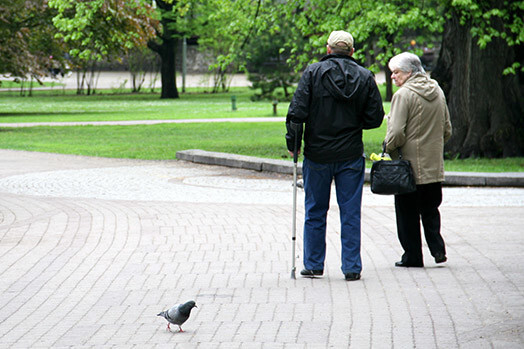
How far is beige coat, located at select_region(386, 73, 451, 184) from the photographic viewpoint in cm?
718

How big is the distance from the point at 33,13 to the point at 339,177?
2856cm

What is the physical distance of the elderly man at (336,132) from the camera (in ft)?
22.4

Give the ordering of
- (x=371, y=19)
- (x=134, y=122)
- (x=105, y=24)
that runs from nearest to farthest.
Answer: (x=371, y=19) → (x=105, y=24) → (x=134, y=122)

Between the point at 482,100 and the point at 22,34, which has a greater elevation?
the point at 22,34

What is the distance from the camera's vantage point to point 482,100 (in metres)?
17.0

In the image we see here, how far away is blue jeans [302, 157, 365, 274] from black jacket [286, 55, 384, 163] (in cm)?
10

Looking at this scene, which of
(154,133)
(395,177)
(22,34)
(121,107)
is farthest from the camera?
(121,107)

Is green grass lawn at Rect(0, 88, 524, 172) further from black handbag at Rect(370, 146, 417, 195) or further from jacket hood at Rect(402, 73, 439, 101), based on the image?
black handbag at Rect(370, 146, 417, 195)

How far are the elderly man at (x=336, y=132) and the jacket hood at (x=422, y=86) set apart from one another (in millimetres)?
430

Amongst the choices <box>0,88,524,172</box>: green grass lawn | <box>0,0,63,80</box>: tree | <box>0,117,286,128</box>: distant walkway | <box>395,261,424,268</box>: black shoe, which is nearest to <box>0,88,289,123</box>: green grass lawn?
<box>0,88,524,172</box>: green grass lawn

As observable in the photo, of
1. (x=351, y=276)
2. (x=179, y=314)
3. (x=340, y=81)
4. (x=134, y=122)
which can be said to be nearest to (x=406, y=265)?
(x=351, y=276)

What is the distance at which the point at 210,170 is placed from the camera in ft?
52.0

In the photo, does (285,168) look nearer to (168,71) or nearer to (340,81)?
(340,81)

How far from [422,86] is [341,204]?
1123 mm
